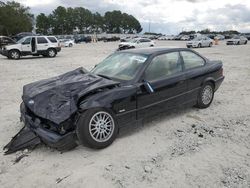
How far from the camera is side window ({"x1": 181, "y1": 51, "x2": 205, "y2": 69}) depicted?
5908mm

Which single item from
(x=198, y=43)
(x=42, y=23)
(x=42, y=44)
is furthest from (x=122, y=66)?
(x=42, y=23)

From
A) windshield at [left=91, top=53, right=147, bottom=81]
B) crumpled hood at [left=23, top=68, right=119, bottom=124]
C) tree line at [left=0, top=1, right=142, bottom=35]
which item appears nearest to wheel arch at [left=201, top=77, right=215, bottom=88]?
windshield at [left=91, top=53, right=147, bottom=81]

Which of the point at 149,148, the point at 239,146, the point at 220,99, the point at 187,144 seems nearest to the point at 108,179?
the point at 149,148

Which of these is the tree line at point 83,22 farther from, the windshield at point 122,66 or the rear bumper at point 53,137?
the rear bumper at point 53,137

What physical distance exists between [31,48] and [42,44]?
898mm

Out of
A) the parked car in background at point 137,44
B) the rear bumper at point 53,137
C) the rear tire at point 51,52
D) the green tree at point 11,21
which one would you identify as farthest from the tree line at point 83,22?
the rear bumper at point 53,137

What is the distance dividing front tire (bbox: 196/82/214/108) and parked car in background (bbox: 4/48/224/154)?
0.14 feet

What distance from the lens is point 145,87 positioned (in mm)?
4883

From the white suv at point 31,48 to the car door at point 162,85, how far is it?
1650 cm

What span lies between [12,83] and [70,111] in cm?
695

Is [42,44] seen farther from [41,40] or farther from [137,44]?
[137,44]

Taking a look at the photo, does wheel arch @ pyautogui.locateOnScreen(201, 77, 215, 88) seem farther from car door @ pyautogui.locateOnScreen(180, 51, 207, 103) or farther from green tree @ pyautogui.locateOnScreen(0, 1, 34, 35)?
green tree @ pyautogui.locateOnScreen(0, 1, 34, 35)

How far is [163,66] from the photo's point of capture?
5438 mm

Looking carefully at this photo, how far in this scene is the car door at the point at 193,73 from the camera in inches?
228
